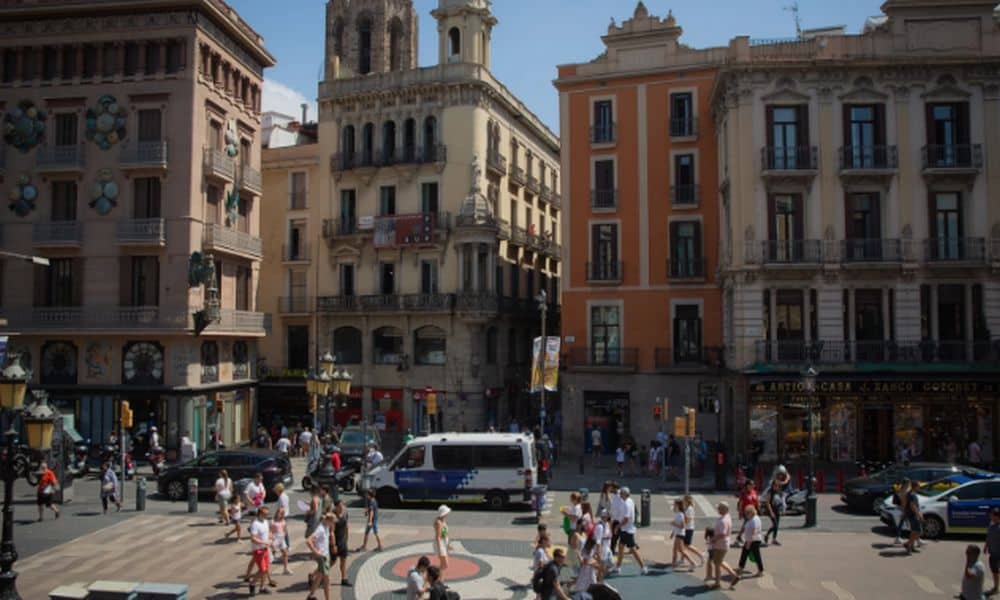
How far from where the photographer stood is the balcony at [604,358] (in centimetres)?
3853

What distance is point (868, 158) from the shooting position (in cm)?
3359

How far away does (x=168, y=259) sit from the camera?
118 feet

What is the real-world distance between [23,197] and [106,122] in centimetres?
505

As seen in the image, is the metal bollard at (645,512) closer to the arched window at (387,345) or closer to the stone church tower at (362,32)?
the arched window at (387,345)

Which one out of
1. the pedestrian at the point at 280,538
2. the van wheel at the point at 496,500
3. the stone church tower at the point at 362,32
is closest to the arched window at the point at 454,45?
the stone church tower at the point at 362,32

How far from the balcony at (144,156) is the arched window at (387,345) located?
14.6 meters

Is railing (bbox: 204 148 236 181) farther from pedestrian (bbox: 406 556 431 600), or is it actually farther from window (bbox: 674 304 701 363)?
pedestrian (bbox: 406 556 431 600)

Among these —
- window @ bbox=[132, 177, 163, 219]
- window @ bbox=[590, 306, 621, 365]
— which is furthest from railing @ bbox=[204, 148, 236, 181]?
window @ bbox=[590, 306, 621, 365]

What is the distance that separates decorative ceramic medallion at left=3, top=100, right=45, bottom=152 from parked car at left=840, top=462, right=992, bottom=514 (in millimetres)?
35659

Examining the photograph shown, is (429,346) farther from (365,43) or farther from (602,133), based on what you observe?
(365,43)

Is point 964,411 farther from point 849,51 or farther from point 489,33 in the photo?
point 489,33

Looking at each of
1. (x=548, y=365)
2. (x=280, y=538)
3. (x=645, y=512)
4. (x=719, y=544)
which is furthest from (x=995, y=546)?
(x=548, y=365)

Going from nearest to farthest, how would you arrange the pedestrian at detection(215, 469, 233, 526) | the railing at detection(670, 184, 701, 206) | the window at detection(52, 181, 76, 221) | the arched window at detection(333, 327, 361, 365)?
the pedestrian at detection(215, 469, 233, 526) < the window at detection(52, 181, 76, 221) < the railing at detection(670, 184, 701, 206) < the arched window at detection(333, 327, 361, 365)

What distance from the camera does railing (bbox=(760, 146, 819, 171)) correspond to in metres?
33.6
